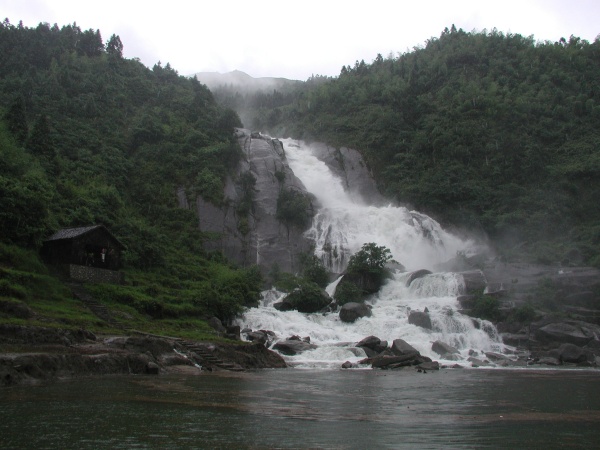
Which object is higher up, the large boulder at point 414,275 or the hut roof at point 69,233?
the hut roof at point 69,233

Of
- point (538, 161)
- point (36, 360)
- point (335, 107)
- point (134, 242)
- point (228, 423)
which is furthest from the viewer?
point (335, 107)

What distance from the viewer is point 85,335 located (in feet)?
71.3

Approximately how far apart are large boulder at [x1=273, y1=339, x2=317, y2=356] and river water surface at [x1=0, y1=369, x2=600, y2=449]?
1353 centimetres

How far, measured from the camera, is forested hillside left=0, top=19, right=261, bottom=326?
33562 mm

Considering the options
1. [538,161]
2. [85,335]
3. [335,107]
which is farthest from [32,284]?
[335,107]

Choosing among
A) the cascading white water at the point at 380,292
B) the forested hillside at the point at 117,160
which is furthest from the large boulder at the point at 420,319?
the forested hillside at the point at 117,160

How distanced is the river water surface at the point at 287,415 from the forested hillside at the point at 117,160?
590 inches

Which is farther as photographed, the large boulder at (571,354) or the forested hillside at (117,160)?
the large boulder at (571,354)

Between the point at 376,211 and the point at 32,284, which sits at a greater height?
the point at 376,211

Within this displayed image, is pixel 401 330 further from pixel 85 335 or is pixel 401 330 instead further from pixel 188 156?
pixel 188 156

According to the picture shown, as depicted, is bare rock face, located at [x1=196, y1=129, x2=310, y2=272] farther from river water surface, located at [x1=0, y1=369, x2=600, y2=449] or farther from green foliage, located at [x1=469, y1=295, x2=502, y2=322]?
river water surface, located at [x1=0, y1=369, x2=600, y2=449]

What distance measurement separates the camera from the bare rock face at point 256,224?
57188 mm

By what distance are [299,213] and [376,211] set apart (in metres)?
11.3

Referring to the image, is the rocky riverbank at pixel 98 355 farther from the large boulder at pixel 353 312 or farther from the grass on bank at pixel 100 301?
the large boulder at pixel 353 312
